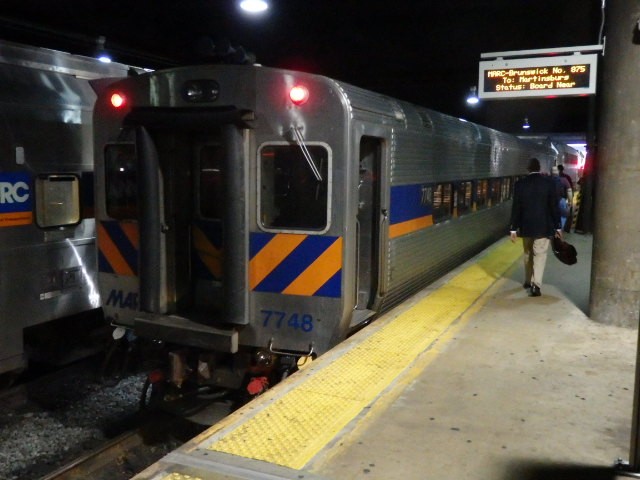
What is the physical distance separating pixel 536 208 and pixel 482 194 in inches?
148

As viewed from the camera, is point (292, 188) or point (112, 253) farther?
point (112, 253)

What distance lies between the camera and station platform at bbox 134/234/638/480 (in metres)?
3.27

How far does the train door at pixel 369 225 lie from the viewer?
5.65 meters

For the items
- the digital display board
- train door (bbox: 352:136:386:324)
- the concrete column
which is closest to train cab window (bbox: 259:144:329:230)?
train door (bbox: 352:136:386:324)

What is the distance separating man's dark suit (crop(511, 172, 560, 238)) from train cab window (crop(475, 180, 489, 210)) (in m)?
2.98

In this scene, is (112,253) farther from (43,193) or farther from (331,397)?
(331,397)

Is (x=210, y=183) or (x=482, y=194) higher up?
(x=210, y=183)

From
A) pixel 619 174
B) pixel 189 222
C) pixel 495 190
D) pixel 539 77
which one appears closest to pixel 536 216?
pixel 619 174

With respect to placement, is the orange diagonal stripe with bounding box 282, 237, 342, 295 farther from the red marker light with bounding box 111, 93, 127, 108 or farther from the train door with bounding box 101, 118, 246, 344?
the red marker light with bounding box 111, 93, 127, 108

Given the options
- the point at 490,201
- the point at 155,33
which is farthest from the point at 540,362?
the point at 155,33

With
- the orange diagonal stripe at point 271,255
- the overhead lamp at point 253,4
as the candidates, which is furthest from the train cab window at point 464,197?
the orange diagonal stripe at point 271,255

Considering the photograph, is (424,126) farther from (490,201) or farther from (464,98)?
(464,98)

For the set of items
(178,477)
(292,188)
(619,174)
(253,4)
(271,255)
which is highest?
(253,4)

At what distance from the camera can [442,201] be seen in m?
7.98
